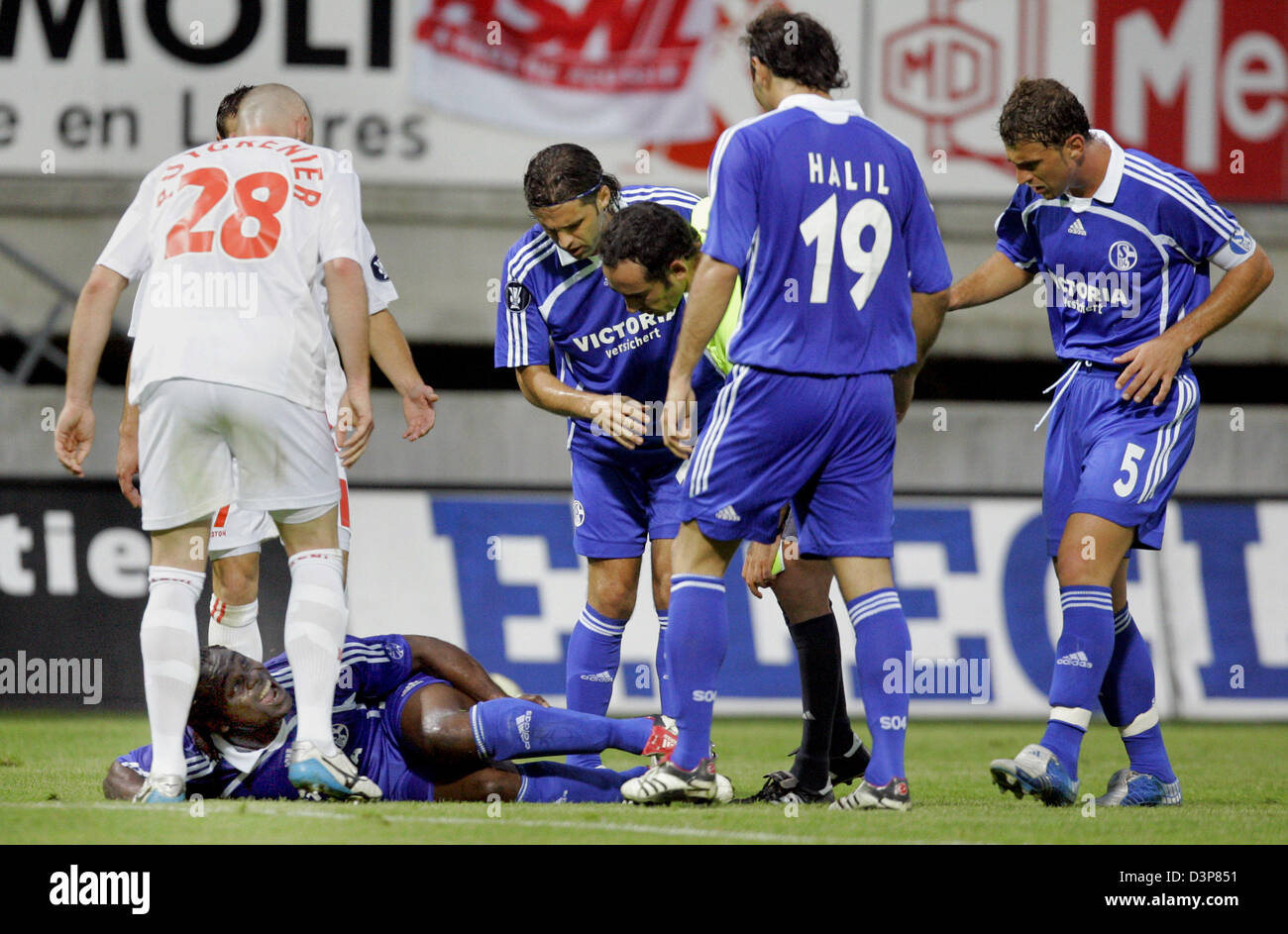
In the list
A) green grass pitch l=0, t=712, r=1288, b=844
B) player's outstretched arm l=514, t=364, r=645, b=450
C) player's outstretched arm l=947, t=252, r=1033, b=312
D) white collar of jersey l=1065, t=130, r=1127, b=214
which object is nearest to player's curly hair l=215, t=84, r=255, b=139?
player's outstretched arm l=514, t=364, r=645, b=450

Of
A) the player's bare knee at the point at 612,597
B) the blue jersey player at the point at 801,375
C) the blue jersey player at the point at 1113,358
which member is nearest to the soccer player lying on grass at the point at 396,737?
the blue jersey player at the point at 801,375

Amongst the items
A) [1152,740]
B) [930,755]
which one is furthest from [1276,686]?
[1152,740]

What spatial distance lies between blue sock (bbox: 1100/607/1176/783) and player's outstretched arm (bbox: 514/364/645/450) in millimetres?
1833

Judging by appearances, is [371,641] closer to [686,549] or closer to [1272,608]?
[686,549]

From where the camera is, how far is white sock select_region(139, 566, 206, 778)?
4.52 meters

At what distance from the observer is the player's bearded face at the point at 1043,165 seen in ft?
17.4

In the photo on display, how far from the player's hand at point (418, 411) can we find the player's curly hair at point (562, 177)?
2.32 feet

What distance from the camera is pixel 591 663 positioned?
574 cm

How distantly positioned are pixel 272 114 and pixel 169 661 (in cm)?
171

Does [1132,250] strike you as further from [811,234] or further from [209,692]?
[209,692]

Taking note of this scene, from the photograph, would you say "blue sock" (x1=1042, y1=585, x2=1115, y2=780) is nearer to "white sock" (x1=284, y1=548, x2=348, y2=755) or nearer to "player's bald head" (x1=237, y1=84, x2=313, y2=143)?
"white sock" (x1=284, y1=548, x2=348, y2=755)

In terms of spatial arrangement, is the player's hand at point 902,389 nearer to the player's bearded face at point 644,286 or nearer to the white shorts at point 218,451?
the player's bearded face at point 644,286
